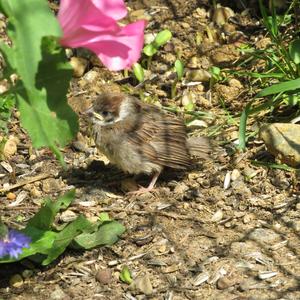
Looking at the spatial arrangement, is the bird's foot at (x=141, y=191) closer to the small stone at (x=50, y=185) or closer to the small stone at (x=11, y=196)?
the small stone at (x=50, y=185)

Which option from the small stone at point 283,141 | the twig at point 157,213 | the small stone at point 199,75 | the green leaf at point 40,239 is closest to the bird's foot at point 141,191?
the twig at point 157,213

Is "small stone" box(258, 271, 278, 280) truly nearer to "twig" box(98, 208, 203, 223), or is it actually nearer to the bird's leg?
"twig" box(98, 208, 203, 223)

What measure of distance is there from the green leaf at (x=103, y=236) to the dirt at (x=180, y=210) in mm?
60

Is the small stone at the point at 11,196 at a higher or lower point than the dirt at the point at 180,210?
higher

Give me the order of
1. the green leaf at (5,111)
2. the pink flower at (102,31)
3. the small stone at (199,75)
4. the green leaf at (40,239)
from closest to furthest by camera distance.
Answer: the pink flower at (102,31) → the green leaf at (40,239) → the green leaf at (5,111) → the small stone at (199,75)

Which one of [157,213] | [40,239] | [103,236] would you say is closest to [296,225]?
[157,213]

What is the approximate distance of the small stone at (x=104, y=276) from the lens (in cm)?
349

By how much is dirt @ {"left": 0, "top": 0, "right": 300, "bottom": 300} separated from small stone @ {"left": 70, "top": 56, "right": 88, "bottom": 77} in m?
0.04

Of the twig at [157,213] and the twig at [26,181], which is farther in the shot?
the twig at [26,181]

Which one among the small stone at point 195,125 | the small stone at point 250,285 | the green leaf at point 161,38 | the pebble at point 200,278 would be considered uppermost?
the green leaf at point 161,38

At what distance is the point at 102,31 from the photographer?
214 centimetres

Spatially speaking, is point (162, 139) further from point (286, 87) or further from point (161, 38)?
point (161, 38)

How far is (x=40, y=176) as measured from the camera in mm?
4371

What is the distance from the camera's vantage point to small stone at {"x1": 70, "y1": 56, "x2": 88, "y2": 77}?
205 inches
